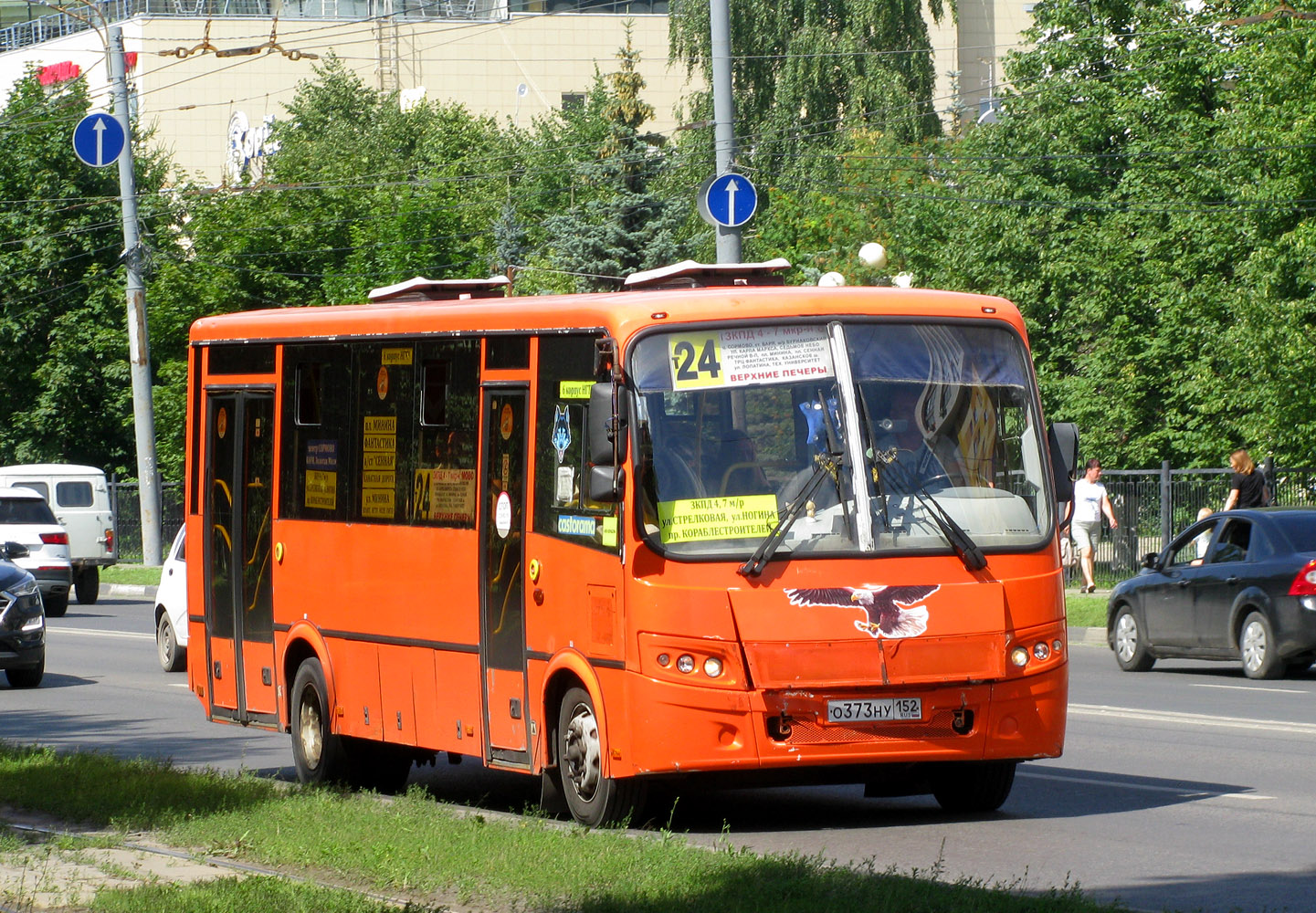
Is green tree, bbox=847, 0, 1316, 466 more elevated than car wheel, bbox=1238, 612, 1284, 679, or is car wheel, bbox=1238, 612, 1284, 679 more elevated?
green tree, bbox=847, 0, 1316, 466

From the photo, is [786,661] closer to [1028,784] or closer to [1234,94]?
[1028,784]

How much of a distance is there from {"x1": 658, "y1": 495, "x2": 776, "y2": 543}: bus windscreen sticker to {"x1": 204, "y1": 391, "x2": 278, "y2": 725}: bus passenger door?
13.6 ft

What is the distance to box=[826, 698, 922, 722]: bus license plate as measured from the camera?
9375mm

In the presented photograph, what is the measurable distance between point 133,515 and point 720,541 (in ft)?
138

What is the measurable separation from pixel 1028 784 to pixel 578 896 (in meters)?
4.81

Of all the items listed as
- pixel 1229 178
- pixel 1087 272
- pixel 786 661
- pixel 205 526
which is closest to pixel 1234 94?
pixel 1229 178

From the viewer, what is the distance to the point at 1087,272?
134ft

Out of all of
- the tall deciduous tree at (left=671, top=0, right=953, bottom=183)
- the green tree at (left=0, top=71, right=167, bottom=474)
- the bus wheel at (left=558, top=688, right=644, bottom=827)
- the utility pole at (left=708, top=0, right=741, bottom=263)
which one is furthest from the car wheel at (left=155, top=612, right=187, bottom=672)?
the green tree at (left=0, top=71, right=167, bottom=474)

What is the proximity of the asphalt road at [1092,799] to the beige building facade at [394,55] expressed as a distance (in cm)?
7212

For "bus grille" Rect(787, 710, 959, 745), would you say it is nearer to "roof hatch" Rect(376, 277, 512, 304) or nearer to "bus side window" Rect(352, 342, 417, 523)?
"bus side window" Rect(352, 342, 417, 523)

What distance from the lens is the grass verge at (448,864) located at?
7.21m

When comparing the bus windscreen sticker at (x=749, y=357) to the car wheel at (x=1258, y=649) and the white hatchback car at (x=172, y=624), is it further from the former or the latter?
the white hatchback car at (x=172, y=624)

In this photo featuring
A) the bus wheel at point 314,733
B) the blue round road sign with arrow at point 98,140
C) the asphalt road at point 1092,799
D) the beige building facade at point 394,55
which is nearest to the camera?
the asphalt road at point 1092,799

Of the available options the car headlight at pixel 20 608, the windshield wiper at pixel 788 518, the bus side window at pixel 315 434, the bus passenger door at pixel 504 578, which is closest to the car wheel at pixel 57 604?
the car headlight at pixel 20 608
